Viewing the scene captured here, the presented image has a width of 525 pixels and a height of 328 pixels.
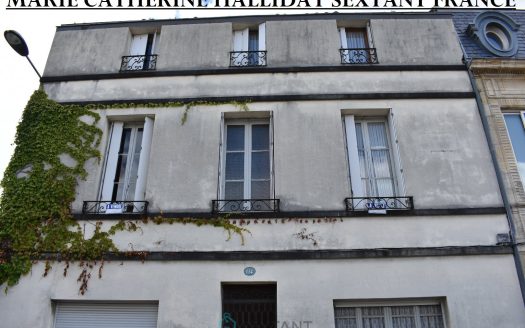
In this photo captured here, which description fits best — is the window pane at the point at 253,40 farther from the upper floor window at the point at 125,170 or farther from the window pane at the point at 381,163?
the window pane at the point at 381,163

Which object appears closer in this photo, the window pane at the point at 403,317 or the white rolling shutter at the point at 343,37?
the window pane at the point at 403,317

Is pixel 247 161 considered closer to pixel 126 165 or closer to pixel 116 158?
pixel 126 165

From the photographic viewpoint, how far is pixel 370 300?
639 centimetres

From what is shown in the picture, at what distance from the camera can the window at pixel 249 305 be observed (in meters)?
6.45

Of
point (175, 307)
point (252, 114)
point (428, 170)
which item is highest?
point (252, 114)

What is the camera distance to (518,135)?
757cm

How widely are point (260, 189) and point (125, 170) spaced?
2.62m

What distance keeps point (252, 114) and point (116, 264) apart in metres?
3.64

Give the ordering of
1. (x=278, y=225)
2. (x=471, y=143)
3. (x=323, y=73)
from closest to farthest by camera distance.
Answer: (x=278, y=225) → (x=471, y=143) → (x=323, y=73)

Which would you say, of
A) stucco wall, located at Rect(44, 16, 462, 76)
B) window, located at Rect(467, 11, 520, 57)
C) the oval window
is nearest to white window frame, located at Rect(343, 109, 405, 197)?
stucco wall, located at Rect(44, 16, 462, 76)

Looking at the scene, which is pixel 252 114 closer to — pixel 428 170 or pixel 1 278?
pixel 428 170

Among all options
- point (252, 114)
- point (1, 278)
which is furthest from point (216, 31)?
point (1, 278)

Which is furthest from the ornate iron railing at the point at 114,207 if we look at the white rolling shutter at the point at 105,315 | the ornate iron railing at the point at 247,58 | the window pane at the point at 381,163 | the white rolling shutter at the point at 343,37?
the white rolling shutter at the point at 343,37

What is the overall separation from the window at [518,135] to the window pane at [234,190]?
16.6 feet
